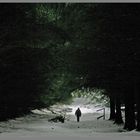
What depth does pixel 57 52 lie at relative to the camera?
23.7 m

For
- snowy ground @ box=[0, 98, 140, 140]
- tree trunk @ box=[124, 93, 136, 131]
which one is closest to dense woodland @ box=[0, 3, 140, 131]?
tree trunk @ box=[124, 93, 136, 131]

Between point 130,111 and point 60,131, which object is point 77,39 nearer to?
point 60,131

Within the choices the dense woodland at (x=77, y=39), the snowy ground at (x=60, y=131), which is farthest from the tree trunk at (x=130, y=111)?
the dense woodland at (x=77, y=39)

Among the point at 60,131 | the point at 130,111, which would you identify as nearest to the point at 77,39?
the point at 60,131

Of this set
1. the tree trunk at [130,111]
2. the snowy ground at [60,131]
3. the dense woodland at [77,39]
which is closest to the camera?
the snowy ground at [60,131]

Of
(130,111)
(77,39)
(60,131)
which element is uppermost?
(77,39)

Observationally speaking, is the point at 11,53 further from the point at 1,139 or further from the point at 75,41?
the point at 1,139

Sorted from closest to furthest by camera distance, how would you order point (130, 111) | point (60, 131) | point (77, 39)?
point (77, 39)
point (60, 131)
point (130, 111)

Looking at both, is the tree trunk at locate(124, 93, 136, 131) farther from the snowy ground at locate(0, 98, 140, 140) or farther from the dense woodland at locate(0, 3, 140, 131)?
the dense woodland at locate(0, 3, 140, 131)

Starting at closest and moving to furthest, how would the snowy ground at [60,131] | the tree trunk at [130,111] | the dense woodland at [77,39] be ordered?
the snowy ground at [60,131] < the dense woodland at [77,39] < the tree trunk at [130,111]

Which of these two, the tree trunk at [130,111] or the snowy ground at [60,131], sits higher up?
the tree trunk at [130,111]

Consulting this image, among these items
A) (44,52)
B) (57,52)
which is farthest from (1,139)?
(57,52)

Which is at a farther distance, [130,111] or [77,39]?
[130,111]

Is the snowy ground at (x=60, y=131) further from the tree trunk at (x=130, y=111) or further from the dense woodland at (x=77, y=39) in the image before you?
the dense woodland at (x=77, y=39)
